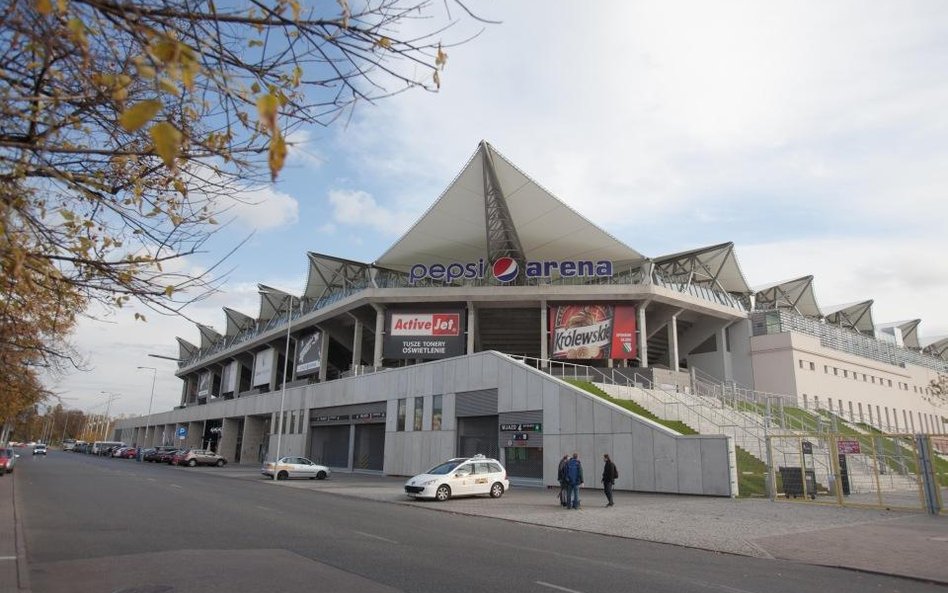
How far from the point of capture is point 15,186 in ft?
16.8

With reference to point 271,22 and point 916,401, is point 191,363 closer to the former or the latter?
point 916,401

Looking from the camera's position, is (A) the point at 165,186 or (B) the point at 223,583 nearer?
(A) the point at 165,186

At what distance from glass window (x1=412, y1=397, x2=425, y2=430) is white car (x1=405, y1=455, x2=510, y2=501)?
13.2 meters

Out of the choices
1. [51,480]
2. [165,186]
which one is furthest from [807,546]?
[51,480]

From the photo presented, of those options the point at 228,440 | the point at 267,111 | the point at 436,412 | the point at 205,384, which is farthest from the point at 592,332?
the point at 205,384

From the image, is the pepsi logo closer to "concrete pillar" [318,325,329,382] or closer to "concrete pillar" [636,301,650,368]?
"concrete pillar" [636,301,650,368]

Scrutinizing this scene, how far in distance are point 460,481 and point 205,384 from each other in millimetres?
84884

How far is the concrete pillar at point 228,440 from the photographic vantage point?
69.7 m

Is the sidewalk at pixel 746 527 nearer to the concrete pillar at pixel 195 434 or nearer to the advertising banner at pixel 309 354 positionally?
the advertising banner at pixel 309 354

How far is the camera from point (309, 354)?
195 ft

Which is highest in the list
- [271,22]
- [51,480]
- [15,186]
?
[271,22]

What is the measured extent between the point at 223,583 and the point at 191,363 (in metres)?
107

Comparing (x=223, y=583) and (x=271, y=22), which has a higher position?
(x=271, y=22)

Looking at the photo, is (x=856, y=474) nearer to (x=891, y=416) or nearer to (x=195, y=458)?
(x=891, y=416)
